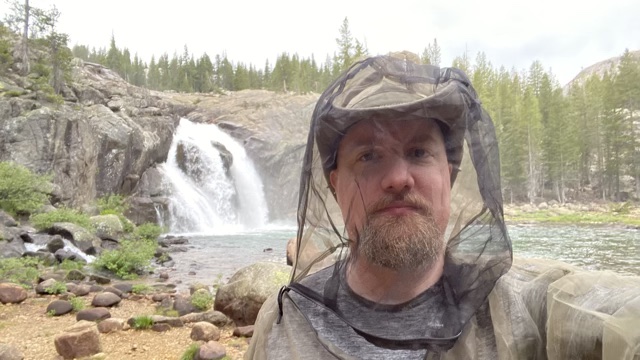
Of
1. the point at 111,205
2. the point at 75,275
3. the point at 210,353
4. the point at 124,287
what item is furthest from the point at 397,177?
the point at 111,205

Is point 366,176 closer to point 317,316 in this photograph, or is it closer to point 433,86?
point 433,86

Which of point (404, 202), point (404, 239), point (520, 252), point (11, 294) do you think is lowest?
point (520, 252)

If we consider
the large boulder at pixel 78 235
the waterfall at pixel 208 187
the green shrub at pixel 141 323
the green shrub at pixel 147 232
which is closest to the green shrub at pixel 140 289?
the green shrub at pixel 141 323

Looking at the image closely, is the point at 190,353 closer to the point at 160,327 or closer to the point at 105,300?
the point at 160,327

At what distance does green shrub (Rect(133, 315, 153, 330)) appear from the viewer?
5945mm

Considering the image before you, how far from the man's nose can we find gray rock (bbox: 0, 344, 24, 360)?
4911 mm

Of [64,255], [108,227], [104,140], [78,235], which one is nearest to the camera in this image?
[64,255]

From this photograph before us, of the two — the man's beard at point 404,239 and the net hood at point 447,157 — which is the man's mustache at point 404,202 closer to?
the man's beard at point 404,239

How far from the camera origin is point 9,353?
4.53 meters

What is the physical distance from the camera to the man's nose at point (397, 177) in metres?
1.48

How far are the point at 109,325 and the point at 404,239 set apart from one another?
5621 mm

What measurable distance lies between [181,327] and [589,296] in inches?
238

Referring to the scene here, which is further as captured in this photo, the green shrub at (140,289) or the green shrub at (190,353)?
the green shrub at (140,289)

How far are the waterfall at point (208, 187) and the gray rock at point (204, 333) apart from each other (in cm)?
1823
